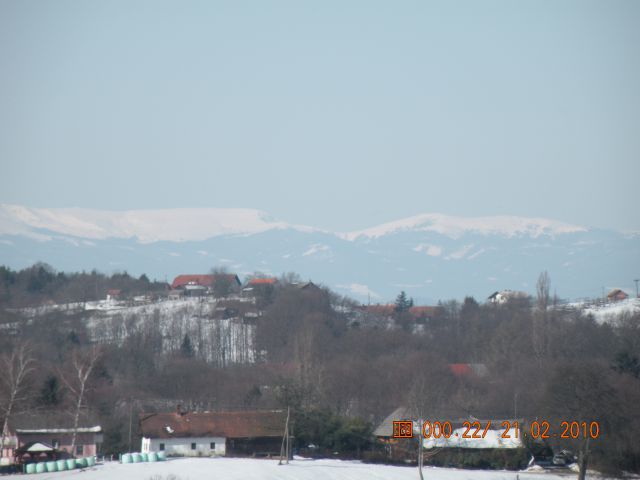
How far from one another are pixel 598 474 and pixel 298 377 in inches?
994

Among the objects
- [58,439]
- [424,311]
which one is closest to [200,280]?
[424,311]

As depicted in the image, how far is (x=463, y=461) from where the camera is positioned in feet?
181

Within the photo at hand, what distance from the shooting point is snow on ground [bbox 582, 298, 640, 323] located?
4528 inches

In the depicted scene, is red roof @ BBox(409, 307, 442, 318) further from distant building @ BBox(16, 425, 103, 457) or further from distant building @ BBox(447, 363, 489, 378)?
distant building @ BBox(16, 425, 103, 457)

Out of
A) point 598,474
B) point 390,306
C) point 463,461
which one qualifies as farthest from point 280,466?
point 390,306

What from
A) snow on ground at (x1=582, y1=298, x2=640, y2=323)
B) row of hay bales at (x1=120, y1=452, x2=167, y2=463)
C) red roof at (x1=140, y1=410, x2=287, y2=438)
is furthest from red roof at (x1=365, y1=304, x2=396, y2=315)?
row of hay bales at (x1=120, y1=452, x2=167, y2=463)

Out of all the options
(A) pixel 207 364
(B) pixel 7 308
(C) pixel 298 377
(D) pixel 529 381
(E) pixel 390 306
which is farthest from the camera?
(E) pixel 390 306

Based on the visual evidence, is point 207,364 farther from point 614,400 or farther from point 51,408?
point 614,400

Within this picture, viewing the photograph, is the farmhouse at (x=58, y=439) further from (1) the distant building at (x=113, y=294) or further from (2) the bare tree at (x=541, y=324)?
(1) the distant building at (x=113, y=294)

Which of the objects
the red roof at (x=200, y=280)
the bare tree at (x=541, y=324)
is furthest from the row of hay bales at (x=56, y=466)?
the red roof at (x=200, y=280)

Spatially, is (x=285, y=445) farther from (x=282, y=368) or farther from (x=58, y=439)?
(x=282, y=368)

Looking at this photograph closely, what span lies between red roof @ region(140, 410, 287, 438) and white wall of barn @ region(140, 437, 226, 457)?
7.7 inches
